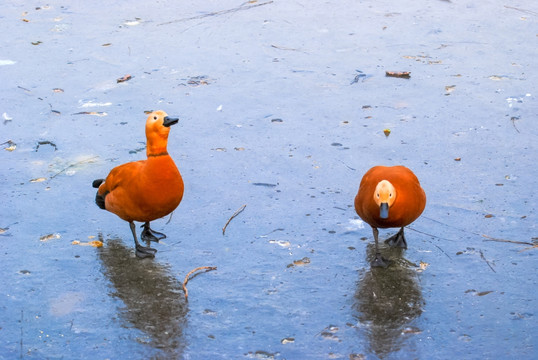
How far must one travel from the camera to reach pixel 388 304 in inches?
144

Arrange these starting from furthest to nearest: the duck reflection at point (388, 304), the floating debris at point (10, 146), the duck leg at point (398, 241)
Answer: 1. the floating debris at point (10, 146)
2. the duck leg at point (398, 241)
3. the duck reflection at point (388, 304)

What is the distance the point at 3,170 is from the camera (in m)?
5.05

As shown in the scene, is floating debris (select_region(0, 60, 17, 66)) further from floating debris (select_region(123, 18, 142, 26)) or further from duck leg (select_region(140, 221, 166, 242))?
duck leg (select_region(140, 221, 166, 242))

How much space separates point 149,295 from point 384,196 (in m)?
1.28

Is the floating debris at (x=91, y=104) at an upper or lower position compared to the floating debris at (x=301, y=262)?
lower

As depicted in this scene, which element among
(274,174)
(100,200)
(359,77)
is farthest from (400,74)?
(100,200)

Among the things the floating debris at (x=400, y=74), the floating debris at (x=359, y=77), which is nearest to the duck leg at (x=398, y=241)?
the floating debris at (x=359, y=77)

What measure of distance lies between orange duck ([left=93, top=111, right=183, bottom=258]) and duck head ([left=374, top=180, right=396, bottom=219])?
107 cm

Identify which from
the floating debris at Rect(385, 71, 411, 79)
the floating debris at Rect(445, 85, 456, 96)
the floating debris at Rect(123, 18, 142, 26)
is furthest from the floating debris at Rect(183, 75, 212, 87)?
the floating debris at Rect(445, 85, 456, 96)

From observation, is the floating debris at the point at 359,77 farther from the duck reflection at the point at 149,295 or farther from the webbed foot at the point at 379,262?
the duck reflection at the point at 149,295

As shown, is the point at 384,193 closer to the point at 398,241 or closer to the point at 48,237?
the point at 398,241

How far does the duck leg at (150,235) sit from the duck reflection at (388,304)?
1201 millimetres

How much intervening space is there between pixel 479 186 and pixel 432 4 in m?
4.01

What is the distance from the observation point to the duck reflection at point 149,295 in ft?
11.3
